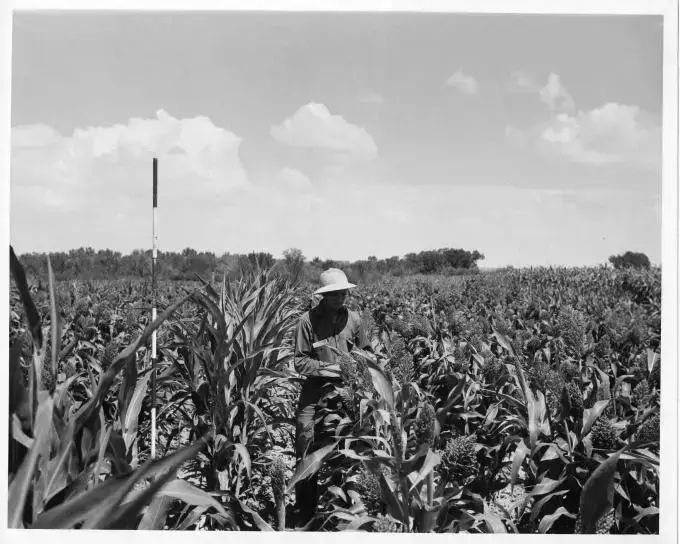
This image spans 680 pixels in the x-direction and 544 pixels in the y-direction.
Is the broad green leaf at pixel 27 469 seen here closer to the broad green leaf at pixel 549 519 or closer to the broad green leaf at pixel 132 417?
the broad green leaf at pixel 132 417

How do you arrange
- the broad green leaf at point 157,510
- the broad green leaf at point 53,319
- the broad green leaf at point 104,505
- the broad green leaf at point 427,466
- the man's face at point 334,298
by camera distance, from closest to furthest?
the broad green leaf at point 104,505, the broad green leaf at point 53,319, the broad green leaf at point 157,510, the broad green leaf at point 427,466, the man's face at point 334,298

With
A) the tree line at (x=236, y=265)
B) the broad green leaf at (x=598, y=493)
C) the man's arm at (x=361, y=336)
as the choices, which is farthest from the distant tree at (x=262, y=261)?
the broad green leaf at (x=598, y=493)

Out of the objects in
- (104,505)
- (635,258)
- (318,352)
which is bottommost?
(104,505)

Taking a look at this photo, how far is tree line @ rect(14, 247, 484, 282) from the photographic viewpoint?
379 inches

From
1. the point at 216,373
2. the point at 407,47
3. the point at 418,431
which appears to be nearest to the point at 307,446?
the point at 216,373

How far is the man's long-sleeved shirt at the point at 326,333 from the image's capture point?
9.68 feet

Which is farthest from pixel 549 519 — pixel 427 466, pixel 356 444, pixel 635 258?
pixel 635 258

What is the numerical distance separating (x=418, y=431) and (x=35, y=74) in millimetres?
1980

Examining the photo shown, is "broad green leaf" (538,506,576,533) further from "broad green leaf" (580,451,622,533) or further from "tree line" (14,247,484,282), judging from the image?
"tree line" (14,247,484,282)

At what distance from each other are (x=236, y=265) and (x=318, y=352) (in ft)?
16.0

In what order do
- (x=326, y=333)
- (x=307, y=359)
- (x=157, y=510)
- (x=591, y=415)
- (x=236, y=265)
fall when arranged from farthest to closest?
1. (x=236, y=265)
2. (x=326, y=333)
3. (x=307, y=359)
4. (x=591, y=415)
5. (x=157, y=510)

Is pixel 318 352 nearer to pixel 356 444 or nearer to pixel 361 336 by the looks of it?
pixel 361 336

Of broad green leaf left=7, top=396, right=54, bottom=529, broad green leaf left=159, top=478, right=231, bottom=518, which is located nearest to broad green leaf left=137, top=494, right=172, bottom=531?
broad green leaf left=159, top=478, right=231, bottom=518

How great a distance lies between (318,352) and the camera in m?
2.96
